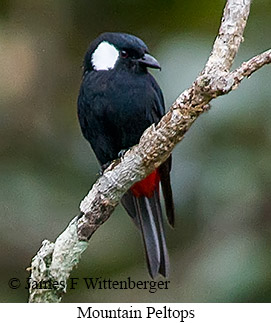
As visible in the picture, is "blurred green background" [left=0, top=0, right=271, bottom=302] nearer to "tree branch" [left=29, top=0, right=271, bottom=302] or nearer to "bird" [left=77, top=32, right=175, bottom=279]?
"bird" [left=77, top=32, right=175, bottom=279]

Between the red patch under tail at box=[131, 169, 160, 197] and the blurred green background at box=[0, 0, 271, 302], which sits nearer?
the blurred green background at box=[0, 0, 271, 302]

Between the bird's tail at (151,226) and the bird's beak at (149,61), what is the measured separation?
405mm

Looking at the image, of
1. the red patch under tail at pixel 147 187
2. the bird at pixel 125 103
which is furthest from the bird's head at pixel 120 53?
the red patch under tail at pixel 147 187

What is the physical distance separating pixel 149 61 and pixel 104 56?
0.47 feet

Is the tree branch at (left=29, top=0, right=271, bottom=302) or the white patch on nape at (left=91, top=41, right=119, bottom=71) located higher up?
the white patch on nape at (left=91, top=41, right=119, bottom=71)

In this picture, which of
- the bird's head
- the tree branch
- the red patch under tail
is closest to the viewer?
the tree branch

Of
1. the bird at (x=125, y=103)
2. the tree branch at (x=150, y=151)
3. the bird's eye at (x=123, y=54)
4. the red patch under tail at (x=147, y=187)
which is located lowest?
the tree branch at (x=150, y=151)

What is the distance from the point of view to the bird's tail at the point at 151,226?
8.15 feet

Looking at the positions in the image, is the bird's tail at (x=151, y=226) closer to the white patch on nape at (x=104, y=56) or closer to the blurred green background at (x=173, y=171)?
the blurred green background at (x=173, y=171)

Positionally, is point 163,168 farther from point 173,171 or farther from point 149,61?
point 149,61

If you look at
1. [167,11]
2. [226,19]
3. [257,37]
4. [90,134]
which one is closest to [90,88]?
[90,134]

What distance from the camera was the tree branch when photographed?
1943 millimetres

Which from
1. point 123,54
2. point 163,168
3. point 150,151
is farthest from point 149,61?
point 150,151

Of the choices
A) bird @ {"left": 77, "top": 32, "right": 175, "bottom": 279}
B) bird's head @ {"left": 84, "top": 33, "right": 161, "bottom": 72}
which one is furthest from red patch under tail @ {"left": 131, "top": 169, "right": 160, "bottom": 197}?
bird's head @ {"left": 84, "top": 33, "right": 161, "bottom": 72}
